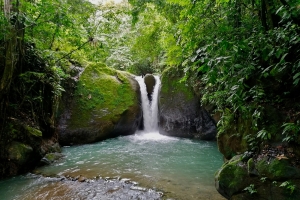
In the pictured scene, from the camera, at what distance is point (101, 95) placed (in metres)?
9.98

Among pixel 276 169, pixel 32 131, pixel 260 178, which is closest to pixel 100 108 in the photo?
pixel 32 131

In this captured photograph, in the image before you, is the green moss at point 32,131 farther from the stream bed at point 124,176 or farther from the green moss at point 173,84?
the green moss at point 173,84

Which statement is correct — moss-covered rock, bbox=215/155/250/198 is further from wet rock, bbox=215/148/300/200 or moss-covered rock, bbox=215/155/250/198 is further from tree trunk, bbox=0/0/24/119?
tree trunk, bbox=0/0/24/119

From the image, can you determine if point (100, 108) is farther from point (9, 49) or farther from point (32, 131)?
point (9, 49)

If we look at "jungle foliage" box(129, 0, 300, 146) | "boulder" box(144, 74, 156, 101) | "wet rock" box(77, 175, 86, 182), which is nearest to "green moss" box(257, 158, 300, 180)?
"jungle foliage" box(129, 0, 300, 146)

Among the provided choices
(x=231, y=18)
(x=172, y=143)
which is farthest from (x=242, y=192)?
(x=172, y=143)

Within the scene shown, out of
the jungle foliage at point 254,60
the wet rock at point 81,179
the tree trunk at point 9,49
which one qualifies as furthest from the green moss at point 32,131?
the jungle foliage at point 254,60

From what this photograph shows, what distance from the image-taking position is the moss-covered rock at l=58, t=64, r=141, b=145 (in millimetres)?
8852

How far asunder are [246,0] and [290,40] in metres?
2.04

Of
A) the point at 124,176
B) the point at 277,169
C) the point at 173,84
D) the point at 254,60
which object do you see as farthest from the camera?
the point at 173,84

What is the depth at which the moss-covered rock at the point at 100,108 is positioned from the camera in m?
8.85

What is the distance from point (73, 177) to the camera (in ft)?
15.8

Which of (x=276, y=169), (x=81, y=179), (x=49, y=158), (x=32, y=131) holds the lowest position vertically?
(x=81, y=179)

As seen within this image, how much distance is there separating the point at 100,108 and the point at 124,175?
5.09m
